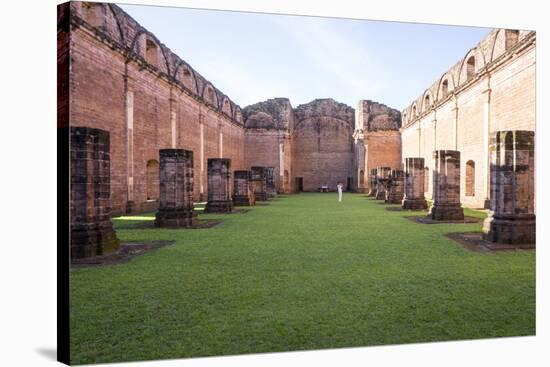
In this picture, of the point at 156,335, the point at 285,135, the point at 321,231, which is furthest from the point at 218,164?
the point at 285,135

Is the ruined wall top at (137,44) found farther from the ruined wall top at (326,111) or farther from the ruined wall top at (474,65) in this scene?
the ruined wall top at (326,111)

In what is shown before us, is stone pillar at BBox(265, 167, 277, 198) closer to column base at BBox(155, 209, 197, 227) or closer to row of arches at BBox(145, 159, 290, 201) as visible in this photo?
row of arches at BBox(145, 159, 290, 201)

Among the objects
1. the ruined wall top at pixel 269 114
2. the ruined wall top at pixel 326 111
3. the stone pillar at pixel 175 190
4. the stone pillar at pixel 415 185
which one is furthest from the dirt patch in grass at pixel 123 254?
the ruined wall top at pixel 326 111

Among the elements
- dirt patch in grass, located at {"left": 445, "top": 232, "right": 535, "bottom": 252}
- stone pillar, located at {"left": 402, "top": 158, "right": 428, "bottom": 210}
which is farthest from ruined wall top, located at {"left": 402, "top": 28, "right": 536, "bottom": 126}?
dirt patch in grass, located at {"left": 445, "top": 232, "right": 535, "bottom": 252}

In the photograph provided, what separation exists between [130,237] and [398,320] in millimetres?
6260

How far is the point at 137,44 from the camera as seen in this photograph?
14859mm

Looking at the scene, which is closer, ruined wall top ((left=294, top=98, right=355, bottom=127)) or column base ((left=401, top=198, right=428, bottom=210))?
column base ((left=401, top=198, right=428, bottom=210))

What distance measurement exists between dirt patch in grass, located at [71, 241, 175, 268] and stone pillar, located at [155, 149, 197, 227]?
2.68 metres

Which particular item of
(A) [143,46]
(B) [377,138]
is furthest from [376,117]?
(A) [143,46]

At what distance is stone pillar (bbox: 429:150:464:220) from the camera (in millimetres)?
11718

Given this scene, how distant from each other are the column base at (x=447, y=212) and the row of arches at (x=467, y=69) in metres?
6.00

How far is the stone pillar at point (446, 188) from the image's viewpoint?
11718mm

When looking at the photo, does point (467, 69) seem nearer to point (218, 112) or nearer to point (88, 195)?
point (218, 112)

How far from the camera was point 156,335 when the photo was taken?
3.54 m
